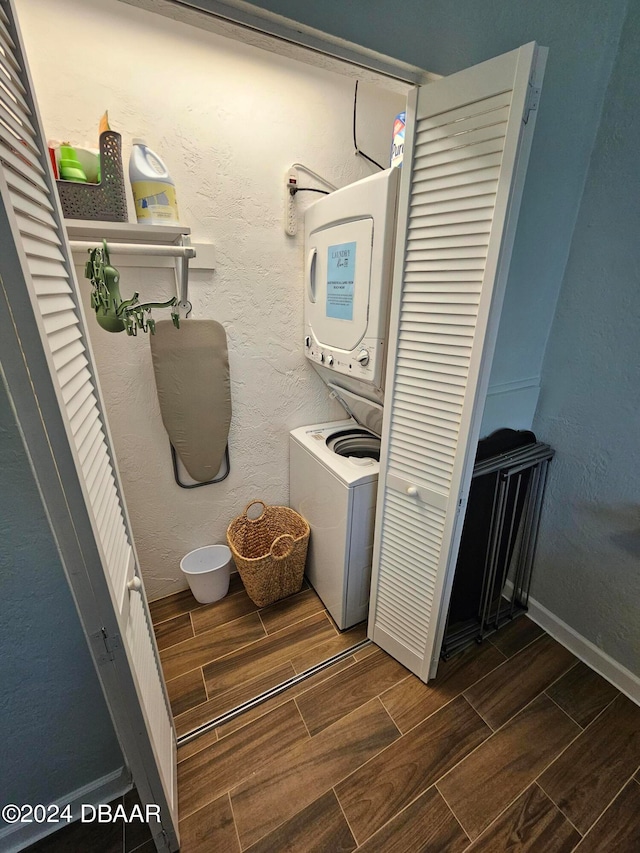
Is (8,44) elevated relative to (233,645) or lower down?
elevated

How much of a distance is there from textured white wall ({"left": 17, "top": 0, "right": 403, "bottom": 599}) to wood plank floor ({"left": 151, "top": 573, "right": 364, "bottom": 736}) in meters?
0.24

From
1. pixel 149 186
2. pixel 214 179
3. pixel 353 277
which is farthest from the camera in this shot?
pixel 214 179

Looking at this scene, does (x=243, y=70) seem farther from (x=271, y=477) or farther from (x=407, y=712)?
(x=407, y=712)

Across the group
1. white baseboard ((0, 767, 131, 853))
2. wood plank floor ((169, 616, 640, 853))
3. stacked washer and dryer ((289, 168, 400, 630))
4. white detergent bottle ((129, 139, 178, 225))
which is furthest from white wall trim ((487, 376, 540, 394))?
white baseboard ((0, 767, 131, 853))

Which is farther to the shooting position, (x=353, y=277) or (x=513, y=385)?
(x=513, y=385)

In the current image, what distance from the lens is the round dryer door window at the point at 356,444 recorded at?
5.83 ft

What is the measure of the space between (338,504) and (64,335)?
108cm

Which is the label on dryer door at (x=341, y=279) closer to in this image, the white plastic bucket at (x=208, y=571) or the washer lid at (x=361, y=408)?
the washer lid at (x=361, y=408)

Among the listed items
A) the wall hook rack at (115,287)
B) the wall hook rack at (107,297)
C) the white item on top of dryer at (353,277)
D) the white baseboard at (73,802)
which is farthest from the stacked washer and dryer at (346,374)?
the white baseboard at (73,802)

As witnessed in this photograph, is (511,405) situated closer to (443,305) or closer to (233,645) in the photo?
(443,305)

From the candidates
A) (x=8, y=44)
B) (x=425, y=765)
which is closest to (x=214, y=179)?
(x=8, y=44)

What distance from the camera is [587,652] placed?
1530 mm

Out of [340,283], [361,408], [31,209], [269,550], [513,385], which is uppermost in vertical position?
[31,209]

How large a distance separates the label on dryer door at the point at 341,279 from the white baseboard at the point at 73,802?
162 centimetres
